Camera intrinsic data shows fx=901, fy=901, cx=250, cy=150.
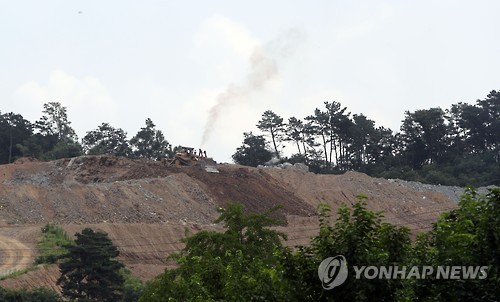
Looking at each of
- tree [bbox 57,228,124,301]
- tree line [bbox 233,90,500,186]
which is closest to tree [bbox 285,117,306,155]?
tree line [bbox 233,90,500,186]

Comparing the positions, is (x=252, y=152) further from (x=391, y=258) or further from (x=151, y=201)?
(x=391, y=258)

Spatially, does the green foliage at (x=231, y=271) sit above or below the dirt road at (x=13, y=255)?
below

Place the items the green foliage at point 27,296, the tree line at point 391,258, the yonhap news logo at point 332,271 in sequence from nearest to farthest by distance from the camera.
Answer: the tree line at point 391,258, the yonhap news logo at point 332,271, the green foliage at point 27,296

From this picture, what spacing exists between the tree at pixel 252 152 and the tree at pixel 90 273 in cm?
5999

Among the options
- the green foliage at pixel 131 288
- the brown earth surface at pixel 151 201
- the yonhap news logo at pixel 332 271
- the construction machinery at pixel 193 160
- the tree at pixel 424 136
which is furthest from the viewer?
the tree at pixel 424 136

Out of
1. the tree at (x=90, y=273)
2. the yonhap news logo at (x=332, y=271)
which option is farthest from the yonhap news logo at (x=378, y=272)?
the tree at (x=90, y=273)

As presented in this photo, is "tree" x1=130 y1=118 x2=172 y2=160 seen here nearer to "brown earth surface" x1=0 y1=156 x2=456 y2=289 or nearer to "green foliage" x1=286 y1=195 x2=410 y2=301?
"brown earth surface" x1=0 y1=156 x2=456 y2=289

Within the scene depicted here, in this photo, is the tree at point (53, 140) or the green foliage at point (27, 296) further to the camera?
the tree at point (53, 140)

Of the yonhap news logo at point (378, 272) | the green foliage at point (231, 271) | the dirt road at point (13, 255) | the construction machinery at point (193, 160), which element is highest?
the construction machinery at point (193, 160)

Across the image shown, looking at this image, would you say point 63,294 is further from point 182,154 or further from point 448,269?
point 182,154

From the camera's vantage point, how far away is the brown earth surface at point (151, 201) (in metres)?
54.6

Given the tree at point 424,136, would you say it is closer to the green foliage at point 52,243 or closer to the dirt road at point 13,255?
the green foliage at point 52,243

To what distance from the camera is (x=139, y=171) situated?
7550 centimetres

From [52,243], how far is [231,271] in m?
36.6
